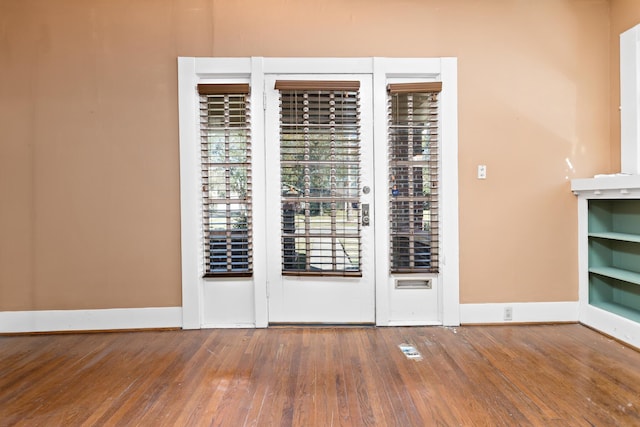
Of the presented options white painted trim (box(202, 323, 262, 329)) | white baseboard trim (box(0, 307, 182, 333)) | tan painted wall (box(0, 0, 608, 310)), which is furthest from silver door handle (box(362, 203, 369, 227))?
white baseboard trim (box(0, 307, 182, 333))

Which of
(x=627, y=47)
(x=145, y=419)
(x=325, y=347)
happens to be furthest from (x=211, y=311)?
(x=627, y=47)

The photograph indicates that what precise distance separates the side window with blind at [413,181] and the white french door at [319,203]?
205 millimetres

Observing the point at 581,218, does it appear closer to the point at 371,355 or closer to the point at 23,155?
the point at 371,355

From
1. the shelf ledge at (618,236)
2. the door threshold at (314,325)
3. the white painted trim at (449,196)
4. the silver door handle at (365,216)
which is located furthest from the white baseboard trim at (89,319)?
the shelf ledge at (618,236)

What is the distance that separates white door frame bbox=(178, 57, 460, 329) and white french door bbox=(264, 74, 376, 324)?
7 centimetres

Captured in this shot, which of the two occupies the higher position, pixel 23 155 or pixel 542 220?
pixel 23 155

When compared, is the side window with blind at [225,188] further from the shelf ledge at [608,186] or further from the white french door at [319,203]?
the shelf ledge at [608,186]

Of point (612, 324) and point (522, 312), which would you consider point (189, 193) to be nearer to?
point (522, 312)

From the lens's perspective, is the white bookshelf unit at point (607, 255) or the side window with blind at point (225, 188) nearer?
the white bookshelf unit at point (607, 255)

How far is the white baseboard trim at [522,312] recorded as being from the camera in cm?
323

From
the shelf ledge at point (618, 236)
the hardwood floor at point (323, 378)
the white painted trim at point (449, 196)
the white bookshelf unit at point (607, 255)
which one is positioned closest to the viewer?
the hardwood floor at point (323, 378)

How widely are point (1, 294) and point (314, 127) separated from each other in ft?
9.69

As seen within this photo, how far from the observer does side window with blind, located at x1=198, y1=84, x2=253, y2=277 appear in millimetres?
3219

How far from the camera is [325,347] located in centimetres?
280
